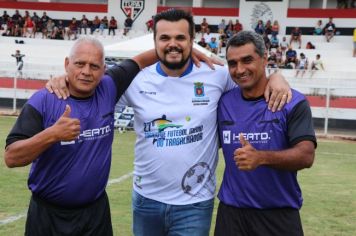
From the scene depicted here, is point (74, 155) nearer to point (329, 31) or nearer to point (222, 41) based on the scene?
point (222, 41)

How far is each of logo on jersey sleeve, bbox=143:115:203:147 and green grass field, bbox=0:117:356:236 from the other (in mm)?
2467

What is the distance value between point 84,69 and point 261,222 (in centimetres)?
144

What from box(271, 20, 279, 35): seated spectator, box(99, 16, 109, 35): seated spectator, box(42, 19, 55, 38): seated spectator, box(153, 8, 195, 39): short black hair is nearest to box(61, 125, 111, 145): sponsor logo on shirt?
box(153, 8, 195, 39): short black hair

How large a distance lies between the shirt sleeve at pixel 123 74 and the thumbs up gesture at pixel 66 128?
644 mm

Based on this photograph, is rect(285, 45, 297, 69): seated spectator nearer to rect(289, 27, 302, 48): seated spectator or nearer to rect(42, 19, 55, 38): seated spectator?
rect(289, 27, 302, 48): seated spectator

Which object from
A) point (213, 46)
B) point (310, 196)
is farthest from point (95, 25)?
point (310, 196)

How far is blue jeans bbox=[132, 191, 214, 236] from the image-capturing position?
3.36 meters

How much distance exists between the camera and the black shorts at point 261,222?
10.2ft

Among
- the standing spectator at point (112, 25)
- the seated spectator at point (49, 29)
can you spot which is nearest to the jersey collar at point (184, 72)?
the standing spectator at point (112, 25)

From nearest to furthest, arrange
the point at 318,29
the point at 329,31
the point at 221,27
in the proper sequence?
the point at 329,31, the point at 318,29, the point at 221,27

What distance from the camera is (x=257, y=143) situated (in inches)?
122

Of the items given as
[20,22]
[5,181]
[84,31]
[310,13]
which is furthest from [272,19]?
[5,181]

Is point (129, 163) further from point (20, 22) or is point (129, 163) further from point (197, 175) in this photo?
point (20, 22)

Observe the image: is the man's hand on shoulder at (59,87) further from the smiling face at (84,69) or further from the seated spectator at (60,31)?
the seated spectator at (60,31)
